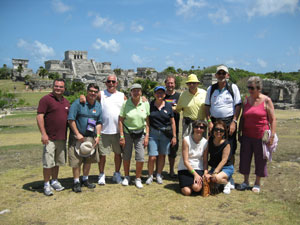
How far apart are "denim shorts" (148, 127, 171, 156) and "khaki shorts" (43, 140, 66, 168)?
1.77 m

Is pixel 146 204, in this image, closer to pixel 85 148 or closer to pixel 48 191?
pixel 85 148

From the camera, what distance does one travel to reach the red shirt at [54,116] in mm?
4895

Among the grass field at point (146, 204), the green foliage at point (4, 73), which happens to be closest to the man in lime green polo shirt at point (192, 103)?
the grass field at point (146, 204)

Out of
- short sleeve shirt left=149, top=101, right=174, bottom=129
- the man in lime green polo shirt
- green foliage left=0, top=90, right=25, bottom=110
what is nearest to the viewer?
short sleeve shirt left=149, top=101, right=174, bottom=129

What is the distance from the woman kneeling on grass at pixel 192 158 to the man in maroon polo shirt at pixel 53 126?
7.83ft

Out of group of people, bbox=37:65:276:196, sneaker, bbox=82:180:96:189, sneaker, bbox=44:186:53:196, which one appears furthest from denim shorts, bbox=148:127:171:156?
sneaker, bbox=44:186:53:196

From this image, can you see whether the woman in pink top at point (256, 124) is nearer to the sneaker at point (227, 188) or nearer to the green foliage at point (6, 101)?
the sneaker at point (227, 188)

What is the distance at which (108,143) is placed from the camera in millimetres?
5512

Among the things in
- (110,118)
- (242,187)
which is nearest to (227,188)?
(242,187)

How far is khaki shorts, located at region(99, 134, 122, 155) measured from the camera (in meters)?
5.49

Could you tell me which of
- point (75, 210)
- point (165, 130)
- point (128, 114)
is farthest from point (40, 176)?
point (165, 130)

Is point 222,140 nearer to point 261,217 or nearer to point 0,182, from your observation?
point 261,217

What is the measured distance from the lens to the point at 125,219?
159 inches

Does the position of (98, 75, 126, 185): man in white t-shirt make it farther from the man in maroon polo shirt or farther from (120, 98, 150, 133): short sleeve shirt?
the man in maroon polo shirt
